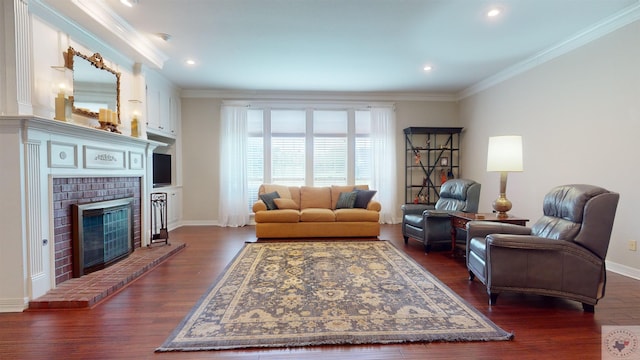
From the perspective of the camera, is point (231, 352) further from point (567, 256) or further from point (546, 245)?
point (567, 256)

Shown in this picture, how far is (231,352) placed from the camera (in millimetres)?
1864

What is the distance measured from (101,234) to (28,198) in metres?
0.96

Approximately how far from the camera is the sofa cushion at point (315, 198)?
556 centimetres

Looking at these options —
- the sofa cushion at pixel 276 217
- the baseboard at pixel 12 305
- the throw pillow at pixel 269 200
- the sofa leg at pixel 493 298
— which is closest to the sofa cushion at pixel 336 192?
Answer: the sofa cushion at pixel 276 217

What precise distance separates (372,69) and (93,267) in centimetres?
462

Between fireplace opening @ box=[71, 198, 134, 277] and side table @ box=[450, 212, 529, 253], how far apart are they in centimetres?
415

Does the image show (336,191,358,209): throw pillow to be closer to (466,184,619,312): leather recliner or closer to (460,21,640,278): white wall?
(460,21,640,278): white wall

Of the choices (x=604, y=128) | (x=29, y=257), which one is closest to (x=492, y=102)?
(x=604, y=128)

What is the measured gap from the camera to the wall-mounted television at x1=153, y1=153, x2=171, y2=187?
16.9 feet

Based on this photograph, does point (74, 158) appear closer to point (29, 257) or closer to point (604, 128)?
point (29, 257)

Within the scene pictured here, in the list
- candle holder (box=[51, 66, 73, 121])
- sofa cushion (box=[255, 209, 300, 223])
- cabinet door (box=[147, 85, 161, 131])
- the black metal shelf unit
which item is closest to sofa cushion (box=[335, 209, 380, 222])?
sofa cushion (box=[255, 209, 300, 223])

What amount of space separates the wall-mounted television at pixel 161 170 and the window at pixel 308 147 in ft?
4.94

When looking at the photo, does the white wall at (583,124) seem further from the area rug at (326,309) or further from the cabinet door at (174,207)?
the cabinet door at (174,207)

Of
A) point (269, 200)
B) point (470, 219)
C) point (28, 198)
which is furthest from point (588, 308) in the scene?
point (28, 198)
